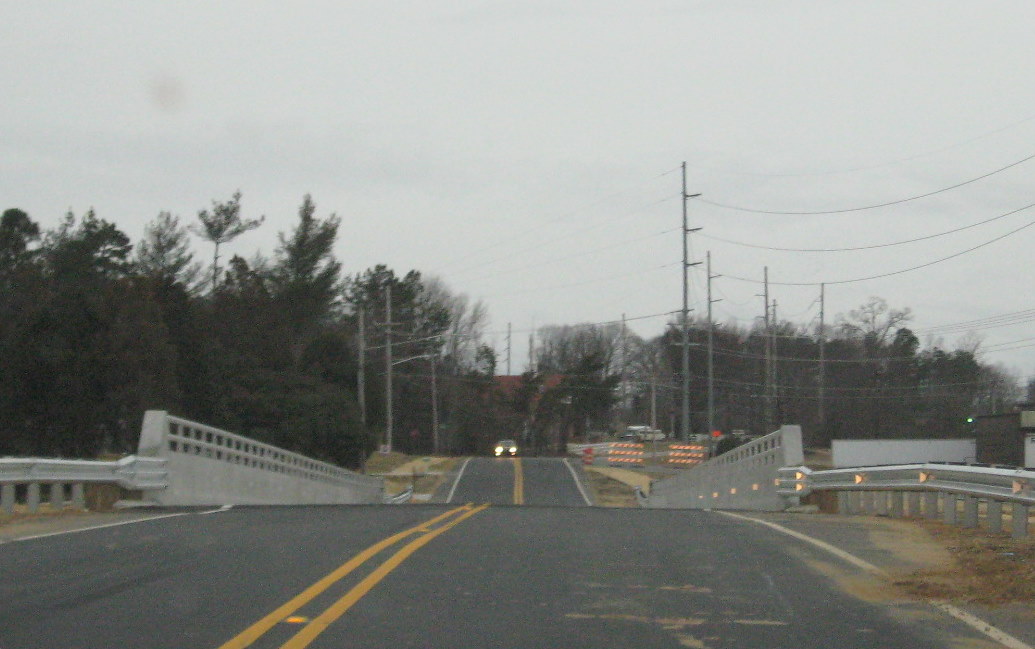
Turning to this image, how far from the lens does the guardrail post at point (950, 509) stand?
15.3 metres

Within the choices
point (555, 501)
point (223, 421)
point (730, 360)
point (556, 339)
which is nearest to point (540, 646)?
point (555, 501)

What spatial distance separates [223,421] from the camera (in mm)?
54469

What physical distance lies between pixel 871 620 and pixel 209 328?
169 feet

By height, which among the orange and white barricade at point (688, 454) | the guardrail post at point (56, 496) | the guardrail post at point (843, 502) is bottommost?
the orange and white barricade at point (688, 454)

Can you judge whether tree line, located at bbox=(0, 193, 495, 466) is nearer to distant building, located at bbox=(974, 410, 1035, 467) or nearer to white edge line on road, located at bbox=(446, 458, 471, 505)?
white edge line on road, located at bbox=(446, 458, 471, 505)

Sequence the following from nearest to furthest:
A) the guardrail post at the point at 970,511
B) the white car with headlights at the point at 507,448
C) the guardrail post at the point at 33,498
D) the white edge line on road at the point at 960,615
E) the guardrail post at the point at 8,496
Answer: the white edge line on road at the point at 960,615, the guardrail post at the point at 970,511, the guardrail post at the point at 8,496, the guardrail post at the point at 33,498, the white car with headlights at the point at 507,448

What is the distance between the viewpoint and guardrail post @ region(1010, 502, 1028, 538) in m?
12.8

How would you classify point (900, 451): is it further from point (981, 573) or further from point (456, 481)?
point (981, 573)

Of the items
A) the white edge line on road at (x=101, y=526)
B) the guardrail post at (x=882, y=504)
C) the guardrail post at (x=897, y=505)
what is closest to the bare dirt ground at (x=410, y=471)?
the guardrail post at (x=882, y=504)

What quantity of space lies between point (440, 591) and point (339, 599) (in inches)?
30.4

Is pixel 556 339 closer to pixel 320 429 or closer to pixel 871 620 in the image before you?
pixel 320 429

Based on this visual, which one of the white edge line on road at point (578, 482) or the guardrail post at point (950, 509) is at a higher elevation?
the guardrail post at point (950, 509)

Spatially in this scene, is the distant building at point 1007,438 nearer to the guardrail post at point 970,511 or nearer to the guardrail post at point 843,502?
the guardrail post at point 843,502

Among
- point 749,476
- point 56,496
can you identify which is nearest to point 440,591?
point 56,496
